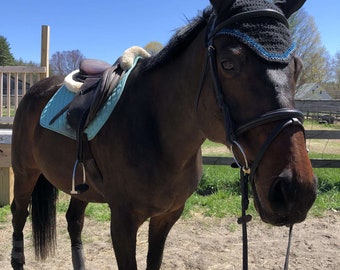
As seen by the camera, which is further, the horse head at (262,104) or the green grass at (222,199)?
the green grass at (222,199)

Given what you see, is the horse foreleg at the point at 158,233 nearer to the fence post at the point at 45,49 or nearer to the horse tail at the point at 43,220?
the horse tail at the point at 43,220

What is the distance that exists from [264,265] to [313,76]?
112 feet

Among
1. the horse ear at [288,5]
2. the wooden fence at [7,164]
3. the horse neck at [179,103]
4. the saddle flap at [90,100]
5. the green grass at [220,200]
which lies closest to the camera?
the horse ear at [288,5]

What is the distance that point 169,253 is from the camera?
370 centimetres

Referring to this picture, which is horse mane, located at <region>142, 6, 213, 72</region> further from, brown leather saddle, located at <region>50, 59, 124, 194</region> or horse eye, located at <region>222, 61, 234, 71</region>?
horse eye, located at <region>222, 61, 234, 71</region>

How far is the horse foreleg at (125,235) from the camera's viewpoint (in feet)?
6.66

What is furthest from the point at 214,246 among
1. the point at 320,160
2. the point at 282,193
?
the point at 320,160

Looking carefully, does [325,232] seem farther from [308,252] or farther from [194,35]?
[194,35]

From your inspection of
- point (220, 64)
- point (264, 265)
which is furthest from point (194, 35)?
point (264, 265)

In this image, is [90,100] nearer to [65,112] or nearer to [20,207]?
[65,112]

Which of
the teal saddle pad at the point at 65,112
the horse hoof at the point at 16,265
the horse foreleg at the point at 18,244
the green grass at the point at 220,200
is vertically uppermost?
the teal saddle pad at the point at 65,112

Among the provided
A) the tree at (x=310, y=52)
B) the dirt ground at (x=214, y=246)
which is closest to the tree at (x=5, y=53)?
the tree at (x=310, y=52)

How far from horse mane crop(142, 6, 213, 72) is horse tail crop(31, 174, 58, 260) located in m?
2.05

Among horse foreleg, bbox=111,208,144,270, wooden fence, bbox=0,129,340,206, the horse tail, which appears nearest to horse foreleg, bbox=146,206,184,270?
horse foreleg, bbox=111,208,144,270
